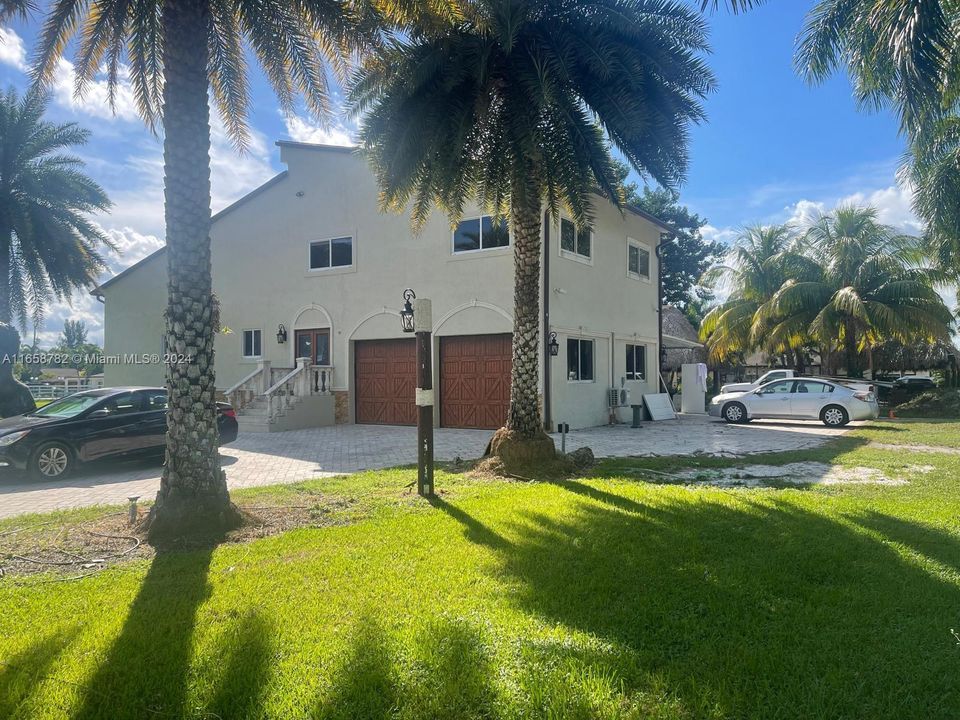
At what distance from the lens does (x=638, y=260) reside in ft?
70.5

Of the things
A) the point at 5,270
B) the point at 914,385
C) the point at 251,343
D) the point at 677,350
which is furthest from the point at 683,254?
the point at 5,270

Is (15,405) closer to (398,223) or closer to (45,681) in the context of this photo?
(398,223)

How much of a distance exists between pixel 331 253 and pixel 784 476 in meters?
14.6

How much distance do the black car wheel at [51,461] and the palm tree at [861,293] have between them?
2679cm

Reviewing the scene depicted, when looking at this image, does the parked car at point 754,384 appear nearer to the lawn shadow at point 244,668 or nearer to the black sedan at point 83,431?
the black sedan at point 83,431

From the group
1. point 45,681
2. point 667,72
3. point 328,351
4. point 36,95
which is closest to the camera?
point 45,681

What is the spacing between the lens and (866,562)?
493cm

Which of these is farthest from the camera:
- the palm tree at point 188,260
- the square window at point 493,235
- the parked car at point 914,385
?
the parked car at point 914,385

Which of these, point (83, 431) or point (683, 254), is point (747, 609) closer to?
point (83, 431)

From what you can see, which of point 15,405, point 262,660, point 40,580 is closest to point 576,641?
point 262,660

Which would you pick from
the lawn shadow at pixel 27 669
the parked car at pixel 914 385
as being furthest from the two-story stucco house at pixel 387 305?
the parked car at pixel 914 385

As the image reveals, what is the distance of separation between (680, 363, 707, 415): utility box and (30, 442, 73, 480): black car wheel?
67.7 ft

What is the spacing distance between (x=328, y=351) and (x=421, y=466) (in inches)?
484

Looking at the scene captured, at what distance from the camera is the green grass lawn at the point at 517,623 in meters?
3.03
